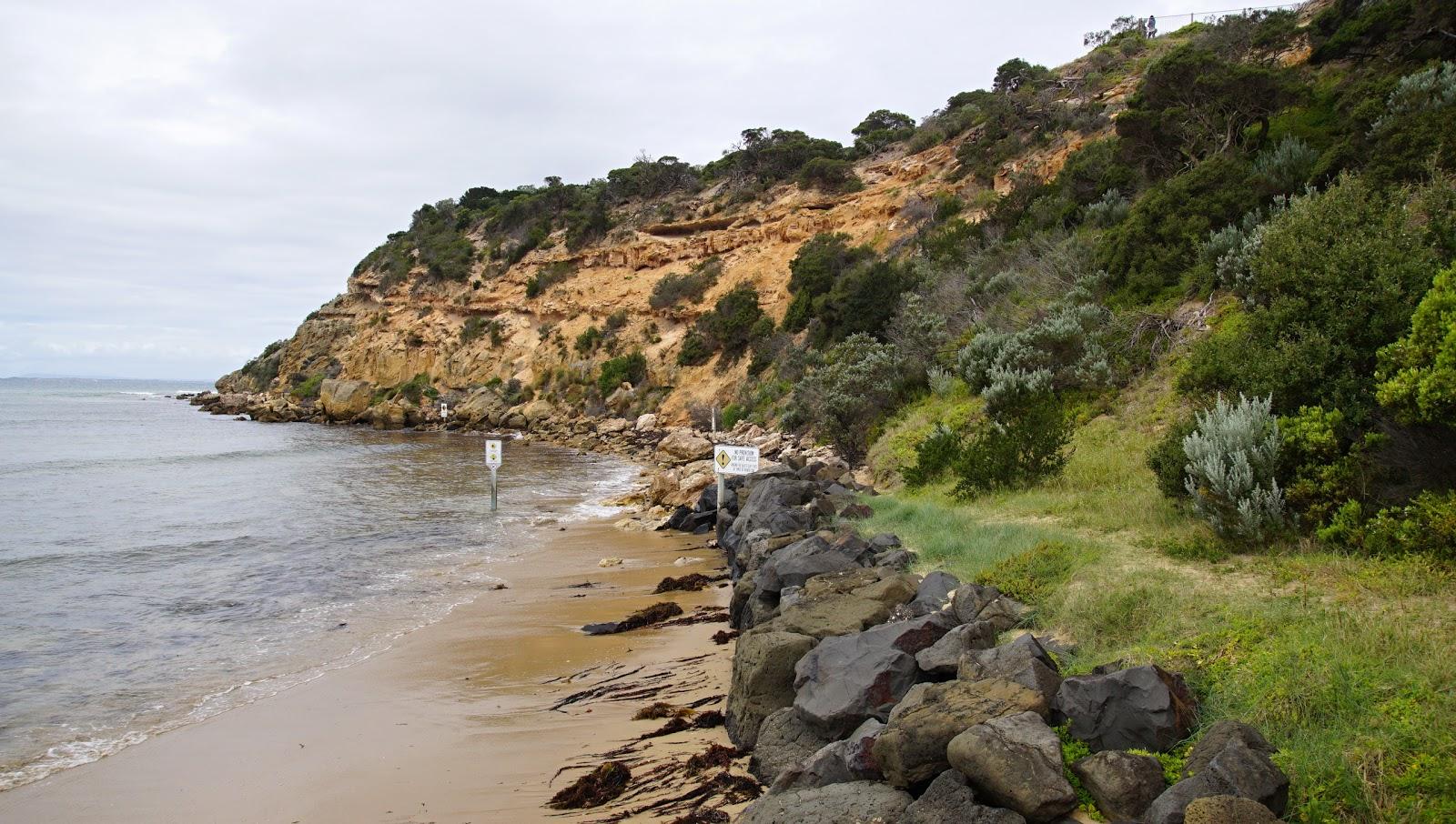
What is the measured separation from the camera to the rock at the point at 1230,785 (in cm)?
327

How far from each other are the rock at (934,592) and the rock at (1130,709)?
6.91 ft

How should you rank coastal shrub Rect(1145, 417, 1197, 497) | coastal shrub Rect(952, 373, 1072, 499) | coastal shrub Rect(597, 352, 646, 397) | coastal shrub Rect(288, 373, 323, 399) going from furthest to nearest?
coastal shrub Rect(288, 373, 323, 399) → coastal shrub Rect(597, 352, 646, 397) → coastal shrub Rect(952, 373, 1072, 499) → coastal shrub Rect(1145, 417, 1197, 497)

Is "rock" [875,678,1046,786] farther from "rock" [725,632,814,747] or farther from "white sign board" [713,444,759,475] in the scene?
"white sign board" [713,444,759,475]

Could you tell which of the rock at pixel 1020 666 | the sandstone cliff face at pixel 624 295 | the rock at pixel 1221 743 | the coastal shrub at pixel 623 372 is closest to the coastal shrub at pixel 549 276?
the sandstone cliff face at pixel 624 295

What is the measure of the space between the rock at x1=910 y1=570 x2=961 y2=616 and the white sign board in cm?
781

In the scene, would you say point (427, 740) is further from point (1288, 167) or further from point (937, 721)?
point (1288, 167)

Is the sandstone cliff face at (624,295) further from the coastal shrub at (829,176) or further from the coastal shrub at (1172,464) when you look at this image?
the coastal shrub at (1172,464)

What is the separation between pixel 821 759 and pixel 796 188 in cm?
4342

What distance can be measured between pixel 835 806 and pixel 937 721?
2.16 ft

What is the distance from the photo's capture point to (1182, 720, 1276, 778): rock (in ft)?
11.6

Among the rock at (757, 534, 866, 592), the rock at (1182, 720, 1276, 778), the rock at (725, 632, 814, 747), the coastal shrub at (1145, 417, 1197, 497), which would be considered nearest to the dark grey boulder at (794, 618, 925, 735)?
the rock at (725, 632, 814, 747)

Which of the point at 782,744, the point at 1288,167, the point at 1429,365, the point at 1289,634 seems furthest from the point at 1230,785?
the point at 1288,167

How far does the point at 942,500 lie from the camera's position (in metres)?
11.5

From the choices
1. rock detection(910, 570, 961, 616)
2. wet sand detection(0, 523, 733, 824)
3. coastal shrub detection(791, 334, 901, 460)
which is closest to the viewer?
wet sand detection(0, 523, 733, 824)
